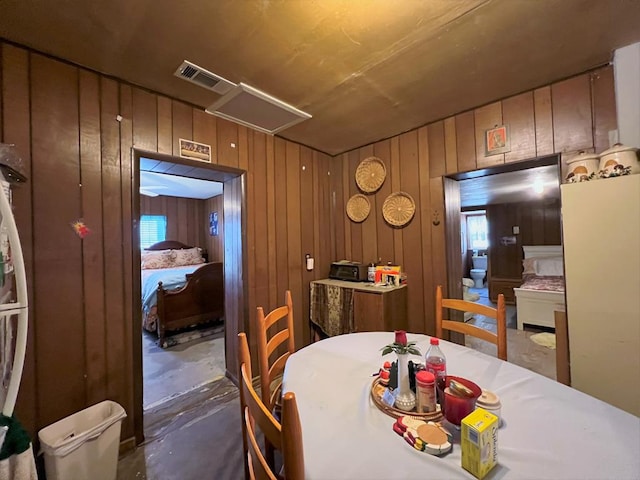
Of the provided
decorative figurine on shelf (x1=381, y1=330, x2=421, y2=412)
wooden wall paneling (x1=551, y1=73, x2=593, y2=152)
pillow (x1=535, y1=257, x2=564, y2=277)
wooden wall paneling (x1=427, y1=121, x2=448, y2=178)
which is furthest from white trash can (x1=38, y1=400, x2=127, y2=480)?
pillow (x1=535, y1=257, x2=564, y2=277)

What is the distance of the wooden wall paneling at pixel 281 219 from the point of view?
103 inches

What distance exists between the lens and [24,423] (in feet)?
4.56

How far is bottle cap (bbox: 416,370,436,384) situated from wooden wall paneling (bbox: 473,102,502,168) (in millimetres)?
1900

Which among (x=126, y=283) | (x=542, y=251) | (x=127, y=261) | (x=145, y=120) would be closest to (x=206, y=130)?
(x=145, y=120)

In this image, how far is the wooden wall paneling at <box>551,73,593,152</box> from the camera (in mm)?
1741

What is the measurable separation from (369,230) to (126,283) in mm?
2218

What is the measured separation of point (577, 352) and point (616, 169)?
1.07 m

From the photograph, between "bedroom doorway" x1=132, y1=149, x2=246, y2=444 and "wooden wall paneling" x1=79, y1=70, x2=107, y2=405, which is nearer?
"wooden wall paneling" x1=79, y1=70, x2=107, y2=405

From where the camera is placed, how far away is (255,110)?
2.09 m

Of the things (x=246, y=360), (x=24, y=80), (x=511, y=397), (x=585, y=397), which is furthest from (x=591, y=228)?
(x=24, y=80)

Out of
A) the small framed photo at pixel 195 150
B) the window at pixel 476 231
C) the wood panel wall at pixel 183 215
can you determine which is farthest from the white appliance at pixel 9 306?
the window at pixel 476 231

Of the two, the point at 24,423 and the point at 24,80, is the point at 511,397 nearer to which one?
the point at 24,423

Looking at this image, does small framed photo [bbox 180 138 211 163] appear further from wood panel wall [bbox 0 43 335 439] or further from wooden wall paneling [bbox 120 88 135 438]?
wooden wall paneling [bbox 120 88 135 438]

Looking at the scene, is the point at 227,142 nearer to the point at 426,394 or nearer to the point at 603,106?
the point at 426,394
